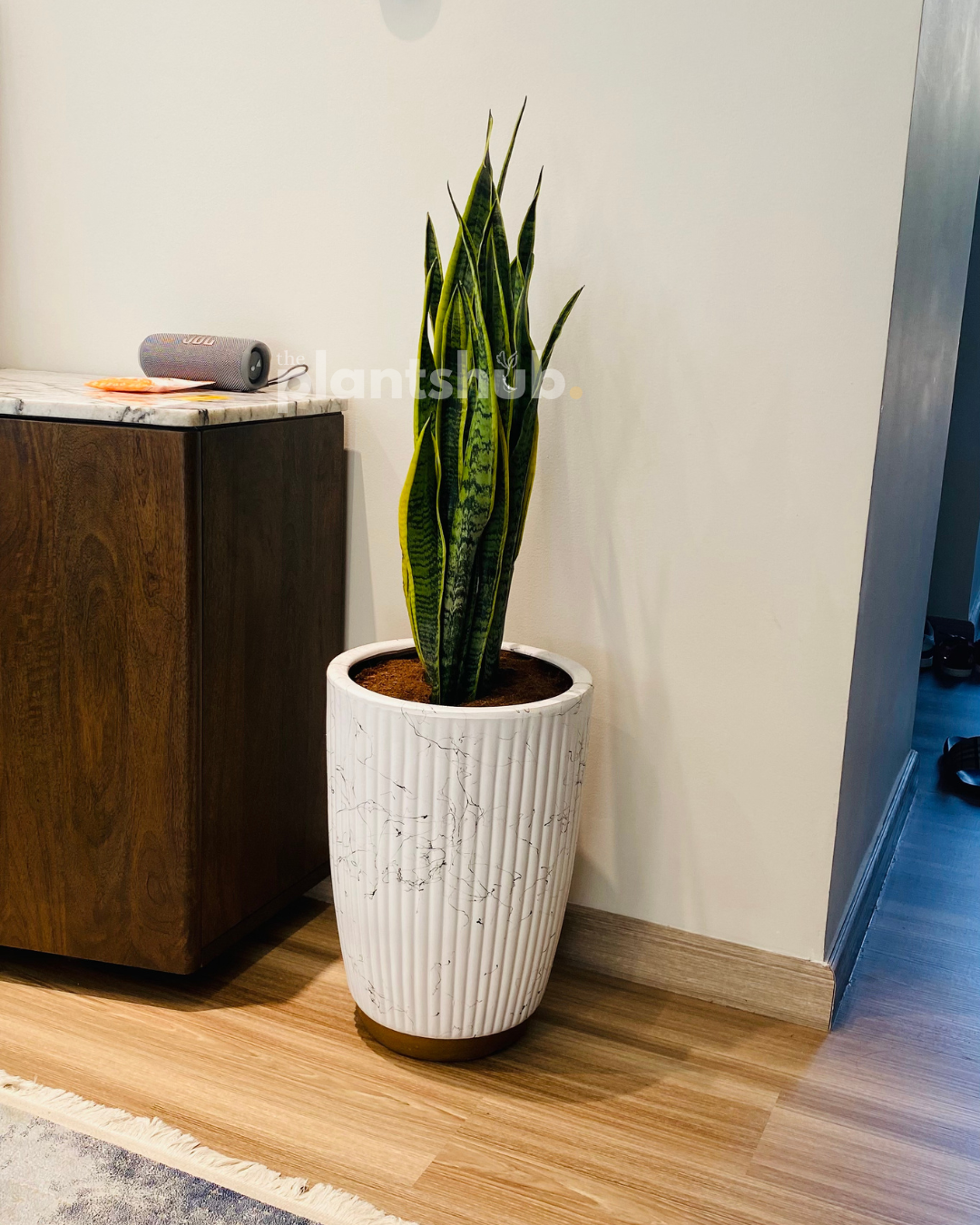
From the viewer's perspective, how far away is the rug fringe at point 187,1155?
1158mm

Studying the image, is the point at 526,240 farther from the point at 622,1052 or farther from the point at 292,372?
the point at 622,1052

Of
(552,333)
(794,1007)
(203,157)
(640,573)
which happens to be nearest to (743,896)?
(794,1007)

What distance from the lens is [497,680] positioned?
148 centimetres

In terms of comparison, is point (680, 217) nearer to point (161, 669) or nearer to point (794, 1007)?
point (161, 669)

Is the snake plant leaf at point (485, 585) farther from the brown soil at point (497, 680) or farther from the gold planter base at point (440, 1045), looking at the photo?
the gold planter base at point (440, 1045)

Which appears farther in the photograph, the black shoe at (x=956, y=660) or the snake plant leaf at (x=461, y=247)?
the black shoe at (x=956, y=660)

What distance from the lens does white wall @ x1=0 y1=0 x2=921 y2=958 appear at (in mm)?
1433

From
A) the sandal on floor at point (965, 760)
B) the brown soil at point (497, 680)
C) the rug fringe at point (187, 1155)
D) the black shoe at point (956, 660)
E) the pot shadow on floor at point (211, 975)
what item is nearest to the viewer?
the rug fringe at point (187, 1155)

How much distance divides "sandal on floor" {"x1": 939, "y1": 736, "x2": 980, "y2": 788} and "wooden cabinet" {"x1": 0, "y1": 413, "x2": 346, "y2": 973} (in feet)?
5.34

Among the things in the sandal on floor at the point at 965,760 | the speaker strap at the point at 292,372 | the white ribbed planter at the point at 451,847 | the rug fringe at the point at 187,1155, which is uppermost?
the speaker strap at the point at 292,372

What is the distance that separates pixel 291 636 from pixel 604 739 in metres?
0.49

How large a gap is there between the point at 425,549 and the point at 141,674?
41cm

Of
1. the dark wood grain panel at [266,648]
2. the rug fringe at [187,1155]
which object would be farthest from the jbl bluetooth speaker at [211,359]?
the rug fringe at [187,1155]

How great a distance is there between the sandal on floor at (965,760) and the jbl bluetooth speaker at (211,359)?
175cm
